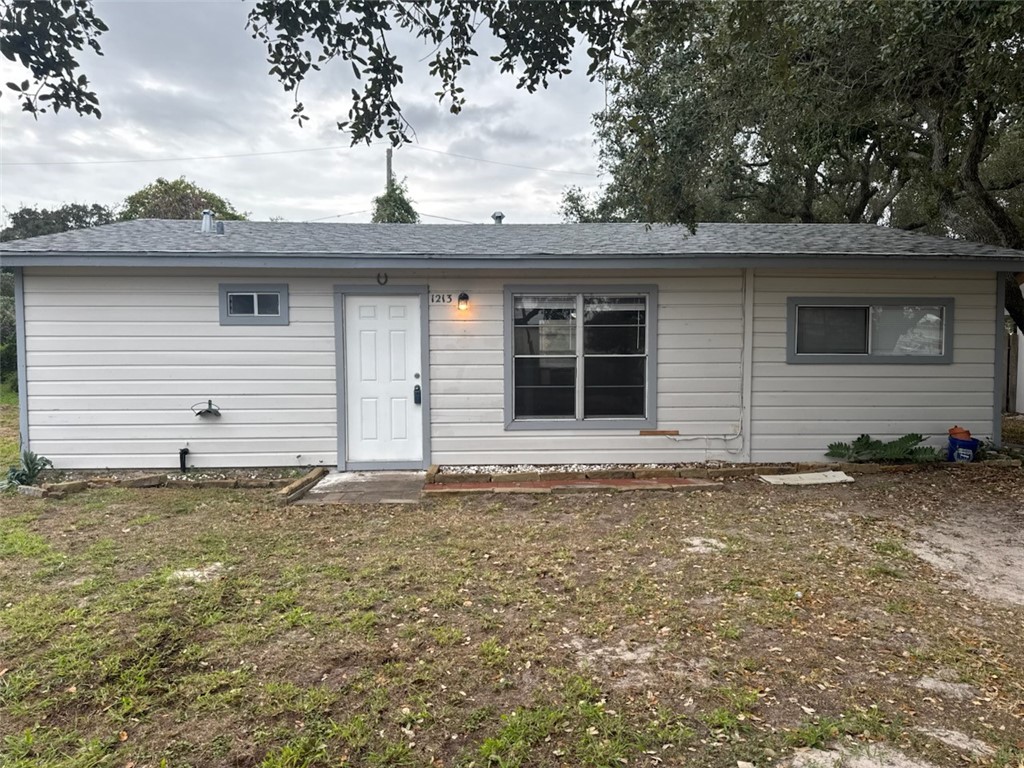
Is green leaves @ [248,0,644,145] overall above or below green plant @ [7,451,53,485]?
above

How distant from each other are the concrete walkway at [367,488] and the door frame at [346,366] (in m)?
0.13

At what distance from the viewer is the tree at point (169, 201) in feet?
69.0

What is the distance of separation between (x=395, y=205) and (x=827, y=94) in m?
13.5

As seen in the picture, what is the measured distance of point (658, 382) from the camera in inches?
267

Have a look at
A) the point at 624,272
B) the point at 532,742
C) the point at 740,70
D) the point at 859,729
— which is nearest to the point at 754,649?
the point at 859,729

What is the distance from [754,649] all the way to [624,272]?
4.59 meters

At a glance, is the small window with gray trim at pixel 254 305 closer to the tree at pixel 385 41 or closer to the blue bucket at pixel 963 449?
the tree at pixel 385 41

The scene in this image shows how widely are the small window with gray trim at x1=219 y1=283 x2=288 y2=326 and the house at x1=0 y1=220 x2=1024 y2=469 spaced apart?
2 centimetres

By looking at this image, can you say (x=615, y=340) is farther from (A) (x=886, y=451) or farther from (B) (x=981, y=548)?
(B) (x=981, y=548)

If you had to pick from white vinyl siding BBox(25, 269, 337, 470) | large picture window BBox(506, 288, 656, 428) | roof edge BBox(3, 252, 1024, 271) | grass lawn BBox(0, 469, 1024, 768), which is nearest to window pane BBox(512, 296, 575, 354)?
large picture window BBox(506, 288, 656, 428)

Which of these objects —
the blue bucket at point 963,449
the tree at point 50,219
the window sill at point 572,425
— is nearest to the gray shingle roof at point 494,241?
the window sill at point 572,425

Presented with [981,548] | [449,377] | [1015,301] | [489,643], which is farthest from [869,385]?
[489,643]

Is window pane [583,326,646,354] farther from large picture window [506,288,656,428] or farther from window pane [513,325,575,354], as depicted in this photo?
window pane [513,325,575,354]

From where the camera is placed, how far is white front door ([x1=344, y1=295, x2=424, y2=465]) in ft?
21.8
